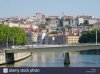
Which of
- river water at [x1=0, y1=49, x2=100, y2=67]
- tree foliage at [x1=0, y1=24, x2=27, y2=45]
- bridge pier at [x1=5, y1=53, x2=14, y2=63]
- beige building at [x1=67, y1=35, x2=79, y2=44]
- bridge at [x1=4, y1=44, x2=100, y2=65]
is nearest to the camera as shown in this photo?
river water at [x1=0, y1=49, x2=100, y2=67]

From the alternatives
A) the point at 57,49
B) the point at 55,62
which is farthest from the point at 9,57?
the point at 57,49

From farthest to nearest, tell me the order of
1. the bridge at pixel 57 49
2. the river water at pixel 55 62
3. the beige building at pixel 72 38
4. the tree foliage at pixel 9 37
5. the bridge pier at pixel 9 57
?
the beige building at pixel 72 38, the tree foliage at pixel 9 37, the bridge pier at pixel 9 57, the bridge at pixel 57 49, the river water at pixel 55 62

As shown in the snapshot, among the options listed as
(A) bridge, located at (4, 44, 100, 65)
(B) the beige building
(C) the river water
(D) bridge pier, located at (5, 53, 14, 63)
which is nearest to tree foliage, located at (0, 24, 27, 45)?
(C) the river water

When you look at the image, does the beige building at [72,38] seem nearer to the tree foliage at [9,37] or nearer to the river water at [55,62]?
the tree foliage at [9,37]

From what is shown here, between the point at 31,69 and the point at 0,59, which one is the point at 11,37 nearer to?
the point at 0,59

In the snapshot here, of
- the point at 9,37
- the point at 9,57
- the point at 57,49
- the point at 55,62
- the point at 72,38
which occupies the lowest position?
the point at 55,62

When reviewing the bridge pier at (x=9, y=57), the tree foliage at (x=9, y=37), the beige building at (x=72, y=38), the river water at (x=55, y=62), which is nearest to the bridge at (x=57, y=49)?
the bridge pier at (x=9, y=57)

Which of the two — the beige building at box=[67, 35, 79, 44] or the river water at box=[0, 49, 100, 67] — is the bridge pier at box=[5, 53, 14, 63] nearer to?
the river water at box=[0, 49, 100, 67]

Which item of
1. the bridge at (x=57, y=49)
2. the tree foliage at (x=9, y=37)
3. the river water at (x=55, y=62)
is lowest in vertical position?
the river water at (x=55, y=62)

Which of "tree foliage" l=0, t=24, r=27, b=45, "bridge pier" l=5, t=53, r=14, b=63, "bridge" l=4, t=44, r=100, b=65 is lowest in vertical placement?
"bridge pier" l=5, t=53, r=14, b=63

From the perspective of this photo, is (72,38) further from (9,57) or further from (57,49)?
(57,49)

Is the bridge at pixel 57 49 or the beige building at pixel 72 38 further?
the beige building at pixel 72 38

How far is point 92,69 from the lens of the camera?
27.5ft

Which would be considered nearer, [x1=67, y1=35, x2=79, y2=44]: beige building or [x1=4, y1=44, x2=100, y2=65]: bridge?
[x1=4, y1=44, x2=100, y2=65]: bridge
